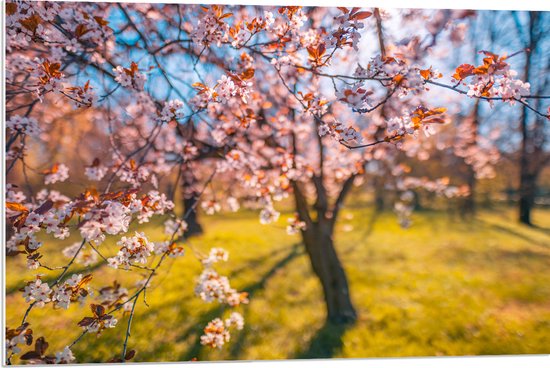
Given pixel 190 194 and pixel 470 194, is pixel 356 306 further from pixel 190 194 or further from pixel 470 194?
pixel 470 194

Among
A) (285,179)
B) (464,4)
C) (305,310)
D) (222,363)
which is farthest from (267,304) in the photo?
(464,4)

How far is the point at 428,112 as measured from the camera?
1.36 m

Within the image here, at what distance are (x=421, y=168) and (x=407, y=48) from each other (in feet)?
25.1

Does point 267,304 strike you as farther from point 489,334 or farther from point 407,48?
point 407,48

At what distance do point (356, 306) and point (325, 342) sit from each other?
0.70 metres

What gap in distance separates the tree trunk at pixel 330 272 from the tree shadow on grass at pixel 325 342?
3.5 inches

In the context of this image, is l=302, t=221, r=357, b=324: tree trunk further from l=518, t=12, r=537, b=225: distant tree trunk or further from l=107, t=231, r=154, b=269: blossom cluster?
l=518, t=12, r=537, b=225: distant tree trunk

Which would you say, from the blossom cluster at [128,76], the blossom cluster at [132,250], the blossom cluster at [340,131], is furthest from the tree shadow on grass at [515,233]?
the blossom cluster at [128,76]

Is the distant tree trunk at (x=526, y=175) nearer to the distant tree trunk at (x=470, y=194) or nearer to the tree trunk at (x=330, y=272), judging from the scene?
the distant tree trunk at (x=470, y=194)

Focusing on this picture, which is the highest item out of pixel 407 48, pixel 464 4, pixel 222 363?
pixel 464 4

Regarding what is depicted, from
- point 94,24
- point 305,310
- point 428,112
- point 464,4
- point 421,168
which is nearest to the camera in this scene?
point 428,112

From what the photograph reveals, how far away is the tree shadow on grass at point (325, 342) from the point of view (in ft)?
8.16

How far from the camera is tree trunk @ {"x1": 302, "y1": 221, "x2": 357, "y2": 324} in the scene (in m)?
2.80

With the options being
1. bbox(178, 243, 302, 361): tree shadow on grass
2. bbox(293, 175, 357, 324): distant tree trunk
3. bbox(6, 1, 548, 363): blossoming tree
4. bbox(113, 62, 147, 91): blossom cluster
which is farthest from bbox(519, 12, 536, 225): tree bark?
bbox(113, 62, 147, 91): blossom cluster
